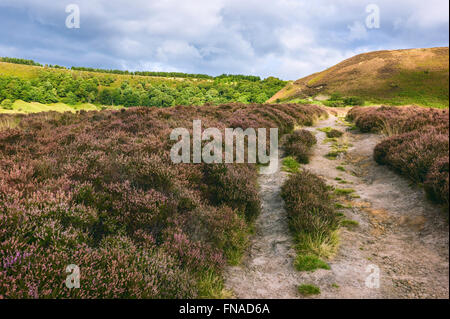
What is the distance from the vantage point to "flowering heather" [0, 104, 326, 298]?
2.52 m

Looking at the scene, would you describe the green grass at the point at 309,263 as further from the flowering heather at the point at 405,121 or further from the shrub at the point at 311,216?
the flowering heather at the point at 405,121

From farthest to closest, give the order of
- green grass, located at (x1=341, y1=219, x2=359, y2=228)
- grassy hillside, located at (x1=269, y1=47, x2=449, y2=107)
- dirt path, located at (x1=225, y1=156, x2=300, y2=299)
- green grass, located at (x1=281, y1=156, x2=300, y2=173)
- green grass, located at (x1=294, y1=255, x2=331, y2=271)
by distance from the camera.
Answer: grassy hillside, located at (x1=269, y1=47, x2=449, y2=107), green grass, located at (x1=281, y1=156, x2=300, y2=173), green grass, located at (x1=341, y1=219, x2=359, y2=228), green grass, located at (x1=294, y1=255, x2=331, y2=271), dirt path, located at (x1=225, y1=156, x2=300, y2=299)

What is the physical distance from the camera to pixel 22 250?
8.64 feet

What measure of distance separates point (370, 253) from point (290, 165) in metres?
4.92

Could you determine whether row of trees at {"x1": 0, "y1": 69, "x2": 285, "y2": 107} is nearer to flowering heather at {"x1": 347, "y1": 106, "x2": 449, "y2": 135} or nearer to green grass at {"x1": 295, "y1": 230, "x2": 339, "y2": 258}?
flowering heather at {"x1": 347, "y1": 106, "x2": 449, "y2": 135}

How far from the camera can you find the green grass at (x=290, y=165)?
8133mm

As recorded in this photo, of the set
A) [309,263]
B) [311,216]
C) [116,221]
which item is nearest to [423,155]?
[311,216]

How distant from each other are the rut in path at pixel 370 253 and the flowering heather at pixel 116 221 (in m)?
0.49

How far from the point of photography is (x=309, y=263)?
12.1 feet

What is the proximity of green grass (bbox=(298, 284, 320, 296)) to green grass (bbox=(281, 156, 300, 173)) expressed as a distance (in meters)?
5.17

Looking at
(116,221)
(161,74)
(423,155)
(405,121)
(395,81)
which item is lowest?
(116,221)

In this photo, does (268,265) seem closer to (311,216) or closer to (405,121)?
(311,216)

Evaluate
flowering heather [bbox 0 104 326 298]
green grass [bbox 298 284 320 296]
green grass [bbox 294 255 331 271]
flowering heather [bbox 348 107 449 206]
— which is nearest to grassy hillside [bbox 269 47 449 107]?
flowering heather [bbox 348 107 449 206]

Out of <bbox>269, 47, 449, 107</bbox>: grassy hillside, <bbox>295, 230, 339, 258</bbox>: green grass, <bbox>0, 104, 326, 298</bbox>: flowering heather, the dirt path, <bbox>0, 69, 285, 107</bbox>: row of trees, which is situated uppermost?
<bbox>0, 69, 285, 107</bbox>: row of trees
